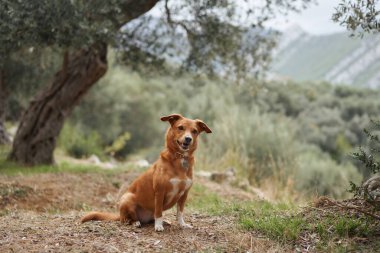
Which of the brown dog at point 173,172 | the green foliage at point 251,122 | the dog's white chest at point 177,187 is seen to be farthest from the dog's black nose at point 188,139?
the green foliage at point 251,122

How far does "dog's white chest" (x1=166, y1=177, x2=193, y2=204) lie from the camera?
17.7 ft

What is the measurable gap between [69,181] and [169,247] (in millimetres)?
6495

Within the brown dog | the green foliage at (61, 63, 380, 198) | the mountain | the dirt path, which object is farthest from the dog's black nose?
the mountain

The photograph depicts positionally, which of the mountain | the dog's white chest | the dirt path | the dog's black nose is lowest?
the dirt path

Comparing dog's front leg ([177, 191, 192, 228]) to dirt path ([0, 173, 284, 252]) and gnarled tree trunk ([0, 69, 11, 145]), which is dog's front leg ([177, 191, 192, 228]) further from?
gnarled tree trunk ([0, 69, 11, 145])


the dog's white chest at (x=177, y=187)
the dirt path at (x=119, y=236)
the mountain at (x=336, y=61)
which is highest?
the mountain at (x=336, y=61)

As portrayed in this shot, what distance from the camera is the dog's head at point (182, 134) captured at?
532 cm

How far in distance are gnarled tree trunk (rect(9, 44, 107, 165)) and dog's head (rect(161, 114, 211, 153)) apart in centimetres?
700

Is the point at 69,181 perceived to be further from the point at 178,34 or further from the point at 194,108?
the point at 194,108

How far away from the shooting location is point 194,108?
29.3m

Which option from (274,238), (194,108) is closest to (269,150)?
(274,238)

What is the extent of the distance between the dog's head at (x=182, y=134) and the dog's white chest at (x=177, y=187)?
0.32 metres

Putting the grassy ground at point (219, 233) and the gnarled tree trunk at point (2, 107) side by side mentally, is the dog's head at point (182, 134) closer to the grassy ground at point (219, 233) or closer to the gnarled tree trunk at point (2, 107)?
the grassy ground at point (219, 233)

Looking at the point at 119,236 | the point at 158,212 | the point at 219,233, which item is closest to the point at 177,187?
the point at 158,212
